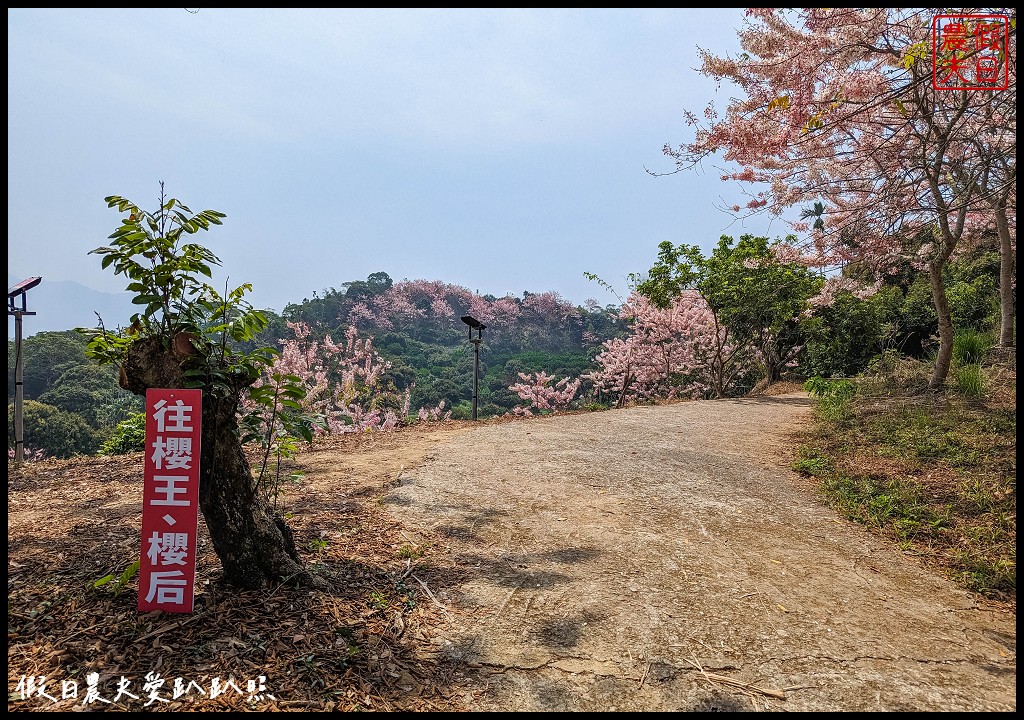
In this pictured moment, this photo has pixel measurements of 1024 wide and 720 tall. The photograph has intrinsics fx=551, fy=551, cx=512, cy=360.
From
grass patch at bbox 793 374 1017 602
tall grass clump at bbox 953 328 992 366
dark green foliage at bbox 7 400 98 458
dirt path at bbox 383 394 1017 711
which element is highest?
tall grass clump at bbox 953 328 992 366

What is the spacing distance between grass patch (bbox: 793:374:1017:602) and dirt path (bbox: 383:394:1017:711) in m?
0.27

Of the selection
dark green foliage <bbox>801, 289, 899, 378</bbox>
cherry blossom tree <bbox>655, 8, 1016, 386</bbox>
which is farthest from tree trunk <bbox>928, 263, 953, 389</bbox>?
dark green foliage <bbox>801, 289, 899, 378</bbox>

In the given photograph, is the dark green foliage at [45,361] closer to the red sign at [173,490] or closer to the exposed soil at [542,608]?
the exposed soil at [542,608]

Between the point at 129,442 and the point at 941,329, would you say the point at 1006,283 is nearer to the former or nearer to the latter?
the point at 941,329

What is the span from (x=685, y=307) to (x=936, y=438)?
8.92m

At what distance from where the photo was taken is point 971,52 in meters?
4.35

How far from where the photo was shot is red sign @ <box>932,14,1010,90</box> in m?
4.21

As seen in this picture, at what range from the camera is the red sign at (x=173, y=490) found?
2445 millimetres

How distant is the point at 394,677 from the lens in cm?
224

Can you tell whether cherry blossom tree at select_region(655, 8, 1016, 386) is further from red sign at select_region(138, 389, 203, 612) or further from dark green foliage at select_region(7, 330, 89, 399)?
dark green foliage at select_region(7, 330, 89, 399)

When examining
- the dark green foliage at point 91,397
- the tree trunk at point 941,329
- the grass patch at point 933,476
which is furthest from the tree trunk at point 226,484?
the dark green foliage at point 91,397

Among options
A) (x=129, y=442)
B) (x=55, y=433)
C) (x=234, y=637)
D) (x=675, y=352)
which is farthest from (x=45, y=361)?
(x=234, y=637)

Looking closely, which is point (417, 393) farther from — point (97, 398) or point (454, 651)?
point (454, 651)

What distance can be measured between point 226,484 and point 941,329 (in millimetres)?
8817
